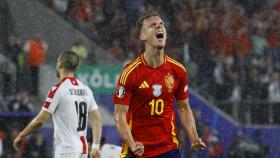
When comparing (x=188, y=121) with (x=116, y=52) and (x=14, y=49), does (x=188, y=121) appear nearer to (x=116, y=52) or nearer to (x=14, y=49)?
(x=14, y=49)

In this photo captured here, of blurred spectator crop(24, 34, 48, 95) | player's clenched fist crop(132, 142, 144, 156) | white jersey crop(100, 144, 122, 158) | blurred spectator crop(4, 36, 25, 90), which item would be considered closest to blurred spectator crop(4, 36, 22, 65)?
blurred spectator crop(4, 36, 25, 90)

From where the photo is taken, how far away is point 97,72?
14906 mm

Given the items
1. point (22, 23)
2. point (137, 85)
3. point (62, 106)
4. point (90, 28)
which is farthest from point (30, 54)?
point (137, 85)

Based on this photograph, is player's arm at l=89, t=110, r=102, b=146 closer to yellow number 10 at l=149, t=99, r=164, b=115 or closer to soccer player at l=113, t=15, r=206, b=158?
soccer player at l=113, t=15, r=206, b=158

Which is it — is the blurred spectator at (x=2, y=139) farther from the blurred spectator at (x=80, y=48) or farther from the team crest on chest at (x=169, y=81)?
the team crest on chest at (x=169, y=81)

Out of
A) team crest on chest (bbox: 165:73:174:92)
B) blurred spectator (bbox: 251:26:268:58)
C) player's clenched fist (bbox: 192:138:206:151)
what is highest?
blurred spectator (bbox: 251:26:268:58)

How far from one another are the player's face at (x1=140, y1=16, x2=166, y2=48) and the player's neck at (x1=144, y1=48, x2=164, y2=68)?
0.06 m

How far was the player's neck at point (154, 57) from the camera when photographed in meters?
6.95

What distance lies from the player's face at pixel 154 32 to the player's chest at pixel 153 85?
0.24m

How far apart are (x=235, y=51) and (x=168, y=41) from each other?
1.36 m

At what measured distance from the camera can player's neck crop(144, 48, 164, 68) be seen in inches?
274

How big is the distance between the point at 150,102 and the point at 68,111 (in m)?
1.59

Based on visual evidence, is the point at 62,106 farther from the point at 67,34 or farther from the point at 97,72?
the point at 67,34

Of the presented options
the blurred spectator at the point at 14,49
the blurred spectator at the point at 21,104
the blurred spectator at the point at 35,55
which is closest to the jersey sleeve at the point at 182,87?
the blurred spectator at the point at 21,104
